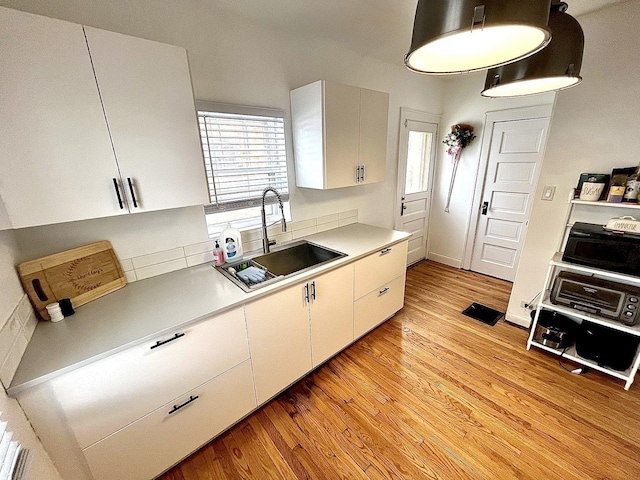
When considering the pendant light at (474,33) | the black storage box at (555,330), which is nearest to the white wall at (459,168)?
the black storage box at (555,330)

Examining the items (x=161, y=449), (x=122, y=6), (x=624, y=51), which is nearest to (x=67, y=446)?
(x=161, y=449)

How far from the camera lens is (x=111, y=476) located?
1.15 m

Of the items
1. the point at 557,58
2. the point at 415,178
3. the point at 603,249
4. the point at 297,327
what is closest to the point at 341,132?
the point at 557,58

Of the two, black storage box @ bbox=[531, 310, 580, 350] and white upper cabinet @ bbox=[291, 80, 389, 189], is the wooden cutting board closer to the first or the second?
white upper cabinet @ bbox=[291, 80, 389, 189]

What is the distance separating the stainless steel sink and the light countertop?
10cm

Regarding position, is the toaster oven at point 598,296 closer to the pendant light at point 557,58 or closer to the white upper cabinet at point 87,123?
the pendant light at point 557,58

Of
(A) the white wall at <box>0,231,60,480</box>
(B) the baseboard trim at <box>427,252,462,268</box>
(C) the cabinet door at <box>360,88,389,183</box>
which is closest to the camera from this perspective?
A: (A) the white wall at <box>0,231,60,480</box>

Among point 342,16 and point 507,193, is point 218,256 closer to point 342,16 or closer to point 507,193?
point 342,16

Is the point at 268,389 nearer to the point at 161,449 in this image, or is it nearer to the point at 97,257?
the point at 161,449

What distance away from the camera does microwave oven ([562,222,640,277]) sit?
5.39 ft

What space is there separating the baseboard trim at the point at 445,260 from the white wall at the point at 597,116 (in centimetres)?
155

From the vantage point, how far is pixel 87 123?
111 centimetres

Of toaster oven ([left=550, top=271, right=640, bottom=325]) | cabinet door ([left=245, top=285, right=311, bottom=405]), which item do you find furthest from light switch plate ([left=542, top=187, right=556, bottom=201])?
cabinet door ([left=245, top=285, right=311, bottom=405])

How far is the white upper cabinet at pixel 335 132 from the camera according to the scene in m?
1.91
